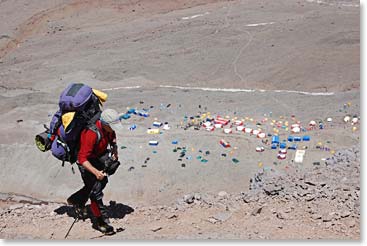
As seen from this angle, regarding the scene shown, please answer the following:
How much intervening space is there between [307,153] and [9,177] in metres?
5.30

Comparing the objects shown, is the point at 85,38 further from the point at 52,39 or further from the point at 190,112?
the point at 190,112

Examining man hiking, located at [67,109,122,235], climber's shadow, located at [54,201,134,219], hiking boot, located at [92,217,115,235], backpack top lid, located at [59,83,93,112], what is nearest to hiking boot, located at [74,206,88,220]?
man hiking, located at [67,109,122,235]

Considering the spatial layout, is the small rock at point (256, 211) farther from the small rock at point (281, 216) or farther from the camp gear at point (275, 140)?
the camp gear at point (275, 140)

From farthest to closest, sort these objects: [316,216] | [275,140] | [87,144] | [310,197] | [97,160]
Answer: [275,140]
[310,197]
[316,216]
[97,160]
[87,144]

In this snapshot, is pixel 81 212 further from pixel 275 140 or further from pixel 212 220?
pixel 275 140

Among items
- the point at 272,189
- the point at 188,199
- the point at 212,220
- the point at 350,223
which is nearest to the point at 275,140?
the point at 272,189

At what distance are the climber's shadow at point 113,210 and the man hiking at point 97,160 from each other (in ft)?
2.23

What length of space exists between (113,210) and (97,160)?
1840mm

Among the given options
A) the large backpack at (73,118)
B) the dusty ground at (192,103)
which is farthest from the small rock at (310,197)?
the large backpack at (73,118)

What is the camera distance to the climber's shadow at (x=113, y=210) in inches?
329

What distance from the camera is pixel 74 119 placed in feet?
21.2

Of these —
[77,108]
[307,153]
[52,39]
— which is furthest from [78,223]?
[52,39]

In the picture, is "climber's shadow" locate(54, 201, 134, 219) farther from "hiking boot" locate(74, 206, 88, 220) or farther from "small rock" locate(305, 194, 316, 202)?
"small rock" locate(305, 194, 316, 202)

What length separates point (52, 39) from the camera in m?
19.0
